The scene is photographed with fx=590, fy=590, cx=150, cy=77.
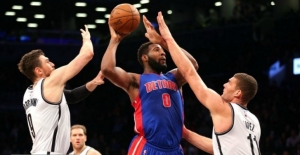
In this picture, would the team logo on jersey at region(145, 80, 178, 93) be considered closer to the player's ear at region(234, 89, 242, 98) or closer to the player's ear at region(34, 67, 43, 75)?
the player's ear at region(234, 89, 242, 98)

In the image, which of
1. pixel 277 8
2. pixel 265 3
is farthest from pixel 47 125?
pixel 265 3

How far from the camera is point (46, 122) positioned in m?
6.25

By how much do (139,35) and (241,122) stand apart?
20.4m

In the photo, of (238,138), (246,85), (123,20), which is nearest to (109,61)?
(123,20)

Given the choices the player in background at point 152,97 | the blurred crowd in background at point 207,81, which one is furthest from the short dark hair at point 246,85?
the blurred crowd in background at point 207,81

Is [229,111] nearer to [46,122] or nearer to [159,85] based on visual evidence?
[159,85]

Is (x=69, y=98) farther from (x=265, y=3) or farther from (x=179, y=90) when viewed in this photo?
(x=265, y=3)

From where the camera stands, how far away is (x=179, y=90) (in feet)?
22.6

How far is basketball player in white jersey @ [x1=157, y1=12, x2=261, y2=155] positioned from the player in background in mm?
447

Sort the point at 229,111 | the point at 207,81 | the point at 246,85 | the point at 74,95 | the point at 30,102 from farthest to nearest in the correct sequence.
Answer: the point at 207,81
the point at 74,95
the point at 30,102
the point at 246,85
the point at 229,111

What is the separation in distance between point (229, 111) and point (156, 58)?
1.16 m

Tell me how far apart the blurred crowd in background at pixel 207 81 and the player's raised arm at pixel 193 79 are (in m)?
8.56

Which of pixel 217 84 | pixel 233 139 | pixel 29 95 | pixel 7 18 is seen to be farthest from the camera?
pixel 7 18

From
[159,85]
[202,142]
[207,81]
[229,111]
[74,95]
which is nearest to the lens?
[229,111]
